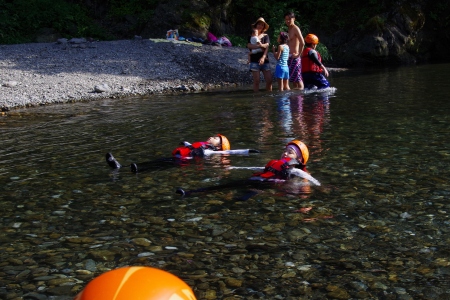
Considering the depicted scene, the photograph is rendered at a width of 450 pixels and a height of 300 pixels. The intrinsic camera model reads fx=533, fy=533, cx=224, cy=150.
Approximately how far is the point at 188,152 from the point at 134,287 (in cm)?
501

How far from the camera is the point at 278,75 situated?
15578mm

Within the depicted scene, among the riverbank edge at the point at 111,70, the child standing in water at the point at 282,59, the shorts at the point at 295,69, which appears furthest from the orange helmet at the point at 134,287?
the shorts at the point at 295,69

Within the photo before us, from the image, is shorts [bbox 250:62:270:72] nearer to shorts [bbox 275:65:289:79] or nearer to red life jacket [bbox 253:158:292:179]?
shorts [bbox 275:65:289:79]

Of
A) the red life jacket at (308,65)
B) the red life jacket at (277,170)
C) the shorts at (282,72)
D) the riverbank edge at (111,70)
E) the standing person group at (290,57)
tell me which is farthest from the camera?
the riverbank edge at (111,70)

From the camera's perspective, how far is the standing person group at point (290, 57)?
48.4 ft

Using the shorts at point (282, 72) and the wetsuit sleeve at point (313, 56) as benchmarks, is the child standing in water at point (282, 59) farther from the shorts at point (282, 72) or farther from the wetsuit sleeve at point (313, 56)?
the wetsuit sleeve at point (313, 56)

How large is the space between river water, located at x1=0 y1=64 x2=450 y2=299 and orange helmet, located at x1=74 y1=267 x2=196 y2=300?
1.16 meters

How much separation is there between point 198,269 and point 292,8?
90.1ft

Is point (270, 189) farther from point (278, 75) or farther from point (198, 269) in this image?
point (278, 75)

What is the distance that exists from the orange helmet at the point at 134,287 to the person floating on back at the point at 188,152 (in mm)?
4295

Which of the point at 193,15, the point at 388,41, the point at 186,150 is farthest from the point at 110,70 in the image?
the point at 388,41

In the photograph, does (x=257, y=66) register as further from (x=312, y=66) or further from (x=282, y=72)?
(x=312, y=66)

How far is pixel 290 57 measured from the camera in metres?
15.6

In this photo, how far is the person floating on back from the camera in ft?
23.6
